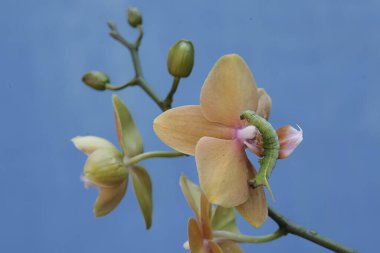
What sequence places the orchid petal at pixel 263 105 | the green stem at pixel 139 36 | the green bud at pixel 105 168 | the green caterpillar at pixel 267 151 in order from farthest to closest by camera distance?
the green stem at pixel 139 36, the green bud at pixel 105 168, the orchid petal at pixel 263 105, the green caterpillar at pixel 267 151

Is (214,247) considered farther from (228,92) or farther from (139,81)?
(139,81)

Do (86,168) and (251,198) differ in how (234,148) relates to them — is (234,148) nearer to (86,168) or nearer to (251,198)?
(251,198)

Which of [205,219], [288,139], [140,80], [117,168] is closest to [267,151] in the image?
[288,139]

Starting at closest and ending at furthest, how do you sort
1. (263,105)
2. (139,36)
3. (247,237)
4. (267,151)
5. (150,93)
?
(267,151), (263,105), (247,237), (150,93), (139,36)

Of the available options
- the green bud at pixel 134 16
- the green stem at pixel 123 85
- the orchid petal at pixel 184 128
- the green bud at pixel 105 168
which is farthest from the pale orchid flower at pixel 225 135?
the green bud at pixel 134 16

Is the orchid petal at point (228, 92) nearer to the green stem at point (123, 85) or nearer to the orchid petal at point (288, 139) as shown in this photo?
the orchid petal at point (288, 139)

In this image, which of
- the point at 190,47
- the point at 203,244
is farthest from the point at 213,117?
the point at 203,244
